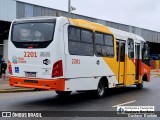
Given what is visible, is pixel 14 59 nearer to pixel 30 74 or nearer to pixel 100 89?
pixel 30 74

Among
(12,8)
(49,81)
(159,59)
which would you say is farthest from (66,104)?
(159,59)

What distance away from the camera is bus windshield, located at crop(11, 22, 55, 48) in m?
12.5

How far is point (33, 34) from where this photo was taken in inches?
505

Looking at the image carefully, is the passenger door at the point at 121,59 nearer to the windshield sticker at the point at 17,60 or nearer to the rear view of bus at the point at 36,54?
the rear view of bus at the point at 36,54

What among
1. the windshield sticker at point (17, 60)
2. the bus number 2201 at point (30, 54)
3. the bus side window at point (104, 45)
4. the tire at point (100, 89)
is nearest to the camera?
the bus number 2201 at point (30, 54)

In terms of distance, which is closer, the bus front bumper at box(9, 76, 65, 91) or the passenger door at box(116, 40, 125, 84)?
the bus front bumper at box(9, 76, 65, 91)

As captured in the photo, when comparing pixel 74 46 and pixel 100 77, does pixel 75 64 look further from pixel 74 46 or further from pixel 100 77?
pixel 100 77

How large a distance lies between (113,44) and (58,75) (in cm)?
491

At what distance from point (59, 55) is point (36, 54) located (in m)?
0.91

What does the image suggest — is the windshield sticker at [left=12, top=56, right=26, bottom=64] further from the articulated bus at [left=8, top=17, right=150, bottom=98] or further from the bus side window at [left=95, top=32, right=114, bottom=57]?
the bus side window at [left=95, top=32, right=114, bottom=57]

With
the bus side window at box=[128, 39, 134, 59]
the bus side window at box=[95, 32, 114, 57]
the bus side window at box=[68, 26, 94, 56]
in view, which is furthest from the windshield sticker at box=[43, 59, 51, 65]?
the bus side window at box=[128, 39, 134, 59]

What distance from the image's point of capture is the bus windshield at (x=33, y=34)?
491 inches

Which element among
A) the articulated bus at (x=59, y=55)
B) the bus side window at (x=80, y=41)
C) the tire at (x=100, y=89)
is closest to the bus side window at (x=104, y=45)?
the articulated bus at (x=59, y=55)

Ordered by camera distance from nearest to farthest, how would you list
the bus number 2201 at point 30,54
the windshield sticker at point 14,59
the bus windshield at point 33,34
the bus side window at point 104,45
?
the bus windshield at point 33,34 → the bus number 2201 at point 30,54 → the windshield sticker at point 14,59 → the bus side window at point 104,45
